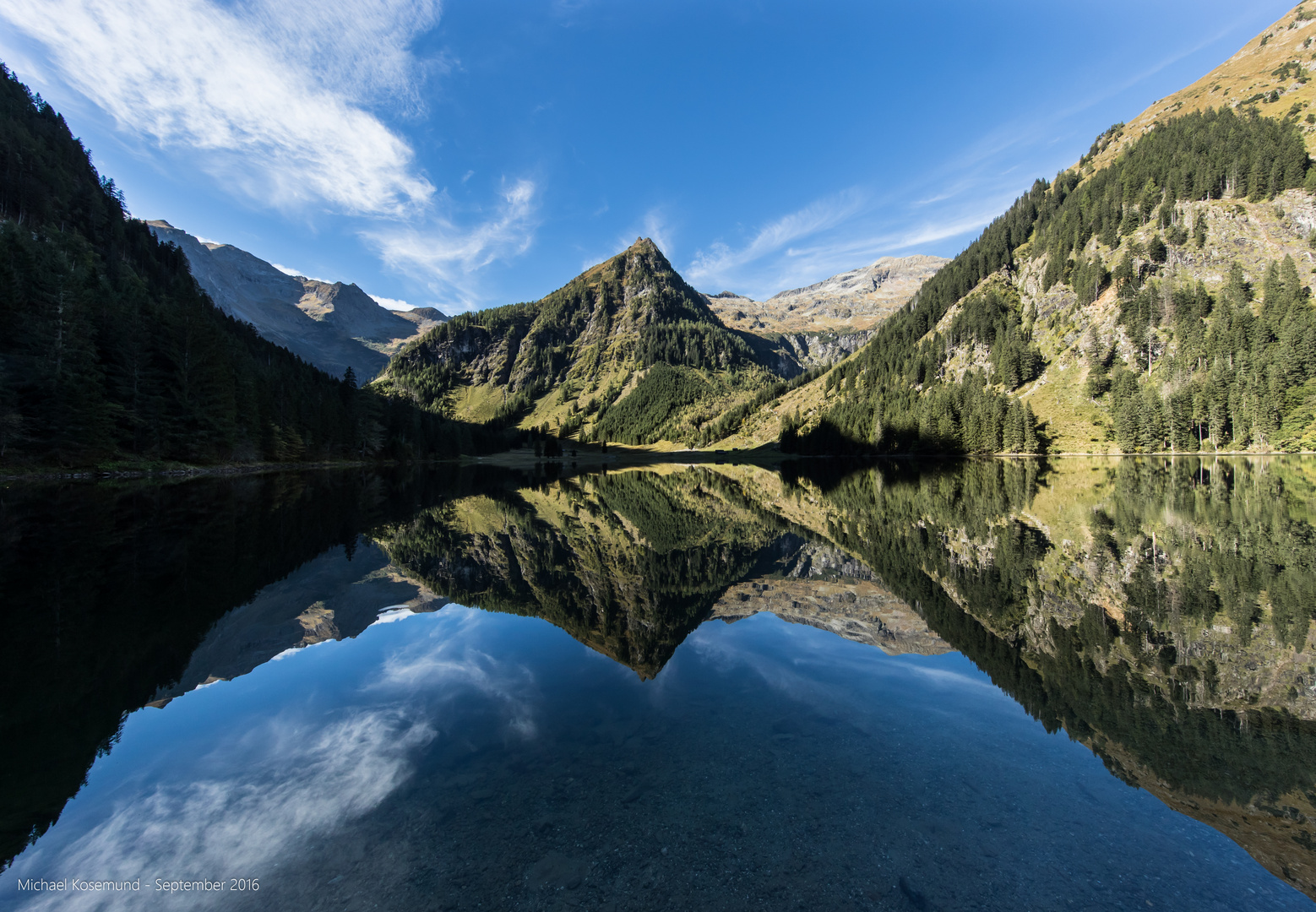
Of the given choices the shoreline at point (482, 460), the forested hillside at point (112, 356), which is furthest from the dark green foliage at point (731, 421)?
the forested hillside at point (112, 356)

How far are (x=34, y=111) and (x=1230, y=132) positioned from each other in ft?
927

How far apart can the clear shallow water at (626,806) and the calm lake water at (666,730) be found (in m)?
0.04

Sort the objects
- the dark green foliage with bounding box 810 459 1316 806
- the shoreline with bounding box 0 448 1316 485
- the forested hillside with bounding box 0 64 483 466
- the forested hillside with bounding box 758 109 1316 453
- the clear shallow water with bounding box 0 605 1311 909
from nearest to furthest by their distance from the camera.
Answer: the clear shallow water with bounding box 0 605 1311 909
the dark green foliage with bounding box 810 459 1316 806
the forested hillside with bounding box 0 64 483 466
the shoreline with bounding box 0 448 1316 485
the forested hillside with bounding box 758 109 1316 453

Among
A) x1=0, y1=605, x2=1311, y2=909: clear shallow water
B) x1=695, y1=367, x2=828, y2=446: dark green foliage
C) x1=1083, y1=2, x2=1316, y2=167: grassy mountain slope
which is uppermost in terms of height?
x1=1083, y1=2, x2=1316, y2=167: grassy mountain slope

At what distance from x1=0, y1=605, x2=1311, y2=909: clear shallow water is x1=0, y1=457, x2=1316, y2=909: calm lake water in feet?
0.14

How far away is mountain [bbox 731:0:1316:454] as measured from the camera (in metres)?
86.4

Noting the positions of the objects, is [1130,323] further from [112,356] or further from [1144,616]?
[112,356]

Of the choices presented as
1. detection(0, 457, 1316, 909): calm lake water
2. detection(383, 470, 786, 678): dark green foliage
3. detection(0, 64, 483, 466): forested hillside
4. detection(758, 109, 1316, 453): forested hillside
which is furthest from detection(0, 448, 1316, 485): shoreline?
detection(0, 457, 1316, 909): calm lake water

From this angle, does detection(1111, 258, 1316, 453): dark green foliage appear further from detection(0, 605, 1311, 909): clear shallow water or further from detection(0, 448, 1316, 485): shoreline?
detection(0, 605, 1311, 909): clear shallow water

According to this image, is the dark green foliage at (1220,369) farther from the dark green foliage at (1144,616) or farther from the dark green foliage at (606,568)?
the dark green foliage at (606,568)

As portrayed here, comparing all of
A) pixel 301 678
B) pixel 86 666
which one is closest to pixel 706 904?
pixel 301 678

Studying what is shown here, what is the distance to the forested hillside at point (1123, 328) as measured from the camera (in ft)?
281

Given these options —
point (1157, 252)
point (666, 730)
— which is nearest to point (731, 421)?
point (1157, 252)

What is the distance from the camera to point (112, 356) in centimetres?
5675
